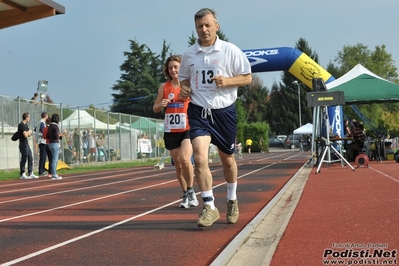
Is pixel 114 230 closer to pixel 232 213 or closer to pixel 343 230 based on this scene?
pixel 232 213

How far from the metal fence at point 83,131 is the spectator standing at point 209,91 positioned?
17.5 meters

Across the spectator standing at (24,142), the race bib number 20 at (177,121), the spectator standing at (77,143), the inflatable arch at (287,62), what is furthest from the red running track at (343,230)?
the spectator standing at (77,143)

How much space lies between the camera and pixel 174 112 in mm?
8422

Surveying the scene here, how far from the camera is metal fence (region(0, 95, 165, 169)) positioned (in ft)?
77.4

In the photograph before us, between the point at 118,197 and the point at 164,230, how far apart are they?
15.1ft

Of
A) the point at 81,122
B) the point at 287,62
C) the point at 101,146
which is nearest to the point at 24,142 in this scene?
the point at 287,62

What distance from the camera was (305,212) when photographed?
7629 millimetres

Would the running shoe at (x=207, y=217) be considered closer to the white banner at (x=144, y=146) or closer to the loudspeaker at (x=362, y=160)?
the loudspeaker at (x=362, y=160)

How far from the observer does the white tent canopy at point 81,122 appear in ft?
95.3

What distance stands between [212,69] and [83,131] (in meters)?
24.8

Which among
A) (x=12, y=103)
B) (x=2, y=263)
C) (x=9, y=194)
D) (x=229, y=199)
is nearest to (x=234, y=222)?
(x=229, y=199)

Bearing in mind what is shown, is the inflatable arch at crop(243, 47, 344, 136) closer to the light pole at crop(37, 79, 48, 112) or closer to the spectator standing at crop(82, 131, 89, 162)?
the light pole at crop(37, 79, 48, 112)

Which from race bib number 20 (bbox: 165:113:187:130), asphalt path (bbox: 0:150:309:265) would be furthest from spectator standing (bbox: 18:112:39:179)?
race bib number 20 (bbox: 165:113:187:130)

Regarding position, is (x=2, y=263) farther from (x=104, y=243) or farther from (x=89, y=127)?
(x=89, y=127)
